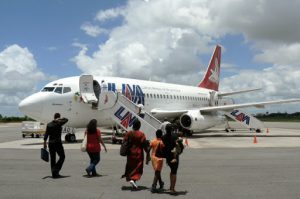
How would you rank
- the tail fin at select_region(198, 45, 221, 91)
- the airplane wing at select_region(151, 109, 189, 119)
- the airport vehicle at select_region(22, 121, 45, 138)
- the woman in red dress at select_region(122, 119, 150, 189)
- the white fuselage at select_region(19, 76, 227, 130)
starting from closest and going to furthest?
the woman in red dress at select_region(122, 119, 150, 189) < the white fuselage at select_region(19, 76, 227, 130) < the airplane wing at select_region(151, 109, 189, 119) < the airport vehicle at select_region(22, 121, 45, 138) < the tail fin at select_region(198, 45, 221, 91)

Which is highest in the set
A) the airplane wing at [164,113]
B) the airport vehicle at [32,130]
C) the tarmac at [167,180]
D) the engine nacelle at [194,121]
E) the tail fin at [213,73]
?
the tail fin at [213,73]

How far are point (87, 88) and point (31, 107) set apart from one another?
3135 mm

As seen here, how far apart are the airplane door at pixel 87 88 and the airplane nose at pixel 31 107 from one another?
230cm

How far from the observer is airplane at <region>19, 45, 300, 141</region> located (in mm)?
19250

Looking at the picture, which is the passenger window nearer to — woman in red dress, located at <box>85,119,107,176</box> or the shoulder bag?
woman in red dress, located at <box>85,119,107,176</box>

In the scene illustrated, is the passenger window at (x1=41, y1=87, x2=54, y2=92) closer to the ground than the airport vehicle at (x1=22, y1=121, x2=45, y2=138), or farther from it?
farther from it

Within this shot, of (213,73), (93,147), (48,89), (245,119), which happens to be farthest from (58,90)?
(213,73)

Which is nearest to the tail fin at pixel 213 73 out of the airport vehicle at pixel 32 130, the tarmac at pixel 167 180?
the airport vehicle at pixel 32 130

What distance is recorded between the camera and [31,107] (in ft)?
61.7

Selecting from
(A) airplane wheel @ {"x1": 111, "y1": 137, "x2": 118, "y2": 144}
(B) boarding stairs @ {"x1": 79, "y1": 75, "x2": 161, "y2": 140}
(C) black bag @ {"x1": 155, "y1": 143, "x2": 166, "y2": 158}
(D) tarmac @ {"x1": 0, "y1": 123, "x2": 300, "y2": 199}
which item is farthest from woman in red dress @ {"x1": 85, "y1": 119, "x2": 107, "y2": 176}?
(A) airplane wheel @ {"x1": 111, "y1": 137, "x2": 118, "y2": 144}

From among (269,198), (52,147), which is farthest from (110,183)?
(269,198)

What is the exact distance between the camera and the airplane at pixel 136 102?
19.2m

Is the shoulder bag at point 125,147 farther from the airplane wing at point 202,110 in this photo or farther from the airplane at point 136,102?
the airplane wing at point 202,110

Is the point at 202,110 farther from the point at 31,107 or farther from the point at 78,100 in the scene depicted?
Result: the point at 31,107
